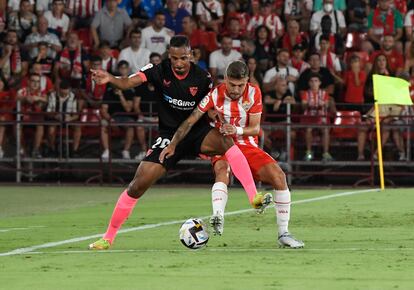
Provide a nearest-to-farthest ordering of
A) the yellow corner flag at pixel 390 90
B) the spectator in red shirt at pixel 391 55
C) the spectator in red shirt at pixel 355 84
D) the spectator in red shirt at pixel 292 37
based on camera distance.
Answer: the yellow corner flag at pixel 390 90
the spectator in red shirt at pixel 355 84
the spectator in red shirt at pixel 391 55
the spectator in red shirt at pixel 292 37

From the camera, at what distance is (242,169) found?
44.5ft

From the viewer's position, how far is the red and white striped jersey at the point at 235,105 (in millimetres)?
13586

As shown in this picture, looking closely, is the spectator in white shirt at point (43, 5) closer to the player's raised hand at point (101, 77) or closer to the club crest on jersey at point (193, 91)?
the club crest on jersey at point (193, 91)

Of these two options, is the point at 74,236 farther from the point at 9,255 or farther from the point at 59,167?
the point at 59,167

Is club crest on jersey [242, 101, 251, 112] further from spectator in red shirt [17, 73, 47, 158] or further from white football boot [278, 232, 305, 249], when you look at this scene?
spectator in red shirt [17, 73, 47, 158]

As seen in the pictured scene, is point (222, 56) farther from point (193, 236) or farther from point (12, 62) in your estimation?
point (193, 236)

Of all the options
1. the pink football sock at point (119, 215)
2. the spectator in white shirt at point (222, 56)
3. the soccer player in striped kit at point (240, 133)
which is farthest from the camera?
the spectator in white shirt at point (222, 56)

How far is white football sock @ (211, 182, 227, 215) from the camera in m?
13.5

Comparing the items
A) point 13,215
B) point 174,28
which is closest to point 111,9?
point 174,28

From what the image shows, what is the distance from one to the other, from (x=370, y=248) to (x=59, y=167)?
574 inches

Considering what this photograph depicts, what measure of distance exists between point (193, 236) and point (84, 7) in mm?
16507

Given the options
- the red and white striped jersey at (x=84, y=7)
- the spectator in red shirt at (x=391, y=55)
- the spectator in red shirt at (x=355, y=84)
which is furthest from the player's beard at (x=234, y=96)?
the red and white striped jersey at (x=84, y=7)

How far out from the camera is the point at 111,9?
27.7m

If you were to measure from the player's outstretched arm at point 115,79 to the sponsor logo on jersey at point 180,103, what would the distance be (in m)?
0.42
